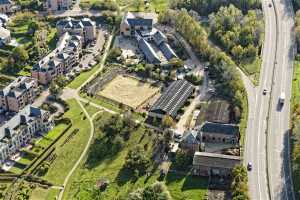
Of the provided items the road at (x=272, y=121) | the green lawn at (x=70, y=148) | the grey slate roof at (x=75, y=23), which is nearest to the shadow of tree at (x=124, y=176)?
the green lawn at (x=70, y=148)

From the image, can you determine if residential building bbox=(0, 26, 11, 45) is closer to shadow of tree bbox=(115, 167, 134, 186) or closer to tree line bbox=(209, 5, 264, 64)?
tree line bbox=(209, 5, 264, 64)

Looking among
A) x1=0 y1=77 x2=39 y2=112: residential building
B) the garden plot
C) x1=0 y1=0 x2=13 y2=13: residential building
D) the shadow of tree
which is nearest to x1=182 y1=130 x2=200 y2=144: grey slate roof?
the shadow of tree

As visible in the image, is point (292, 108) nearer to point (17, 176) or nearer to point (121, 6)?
point (17, 176)

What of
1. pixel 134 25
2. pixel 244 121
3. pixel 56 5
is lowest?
pixel 244 121

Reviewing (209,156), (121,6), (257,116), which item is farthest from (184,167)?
(121,6)

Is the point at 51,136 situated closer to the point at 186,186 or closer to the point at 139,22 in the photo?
the point at 186,186

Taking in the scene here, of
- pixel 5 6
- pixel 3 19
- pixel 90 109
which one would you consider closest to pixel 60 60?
pixel 90 109
